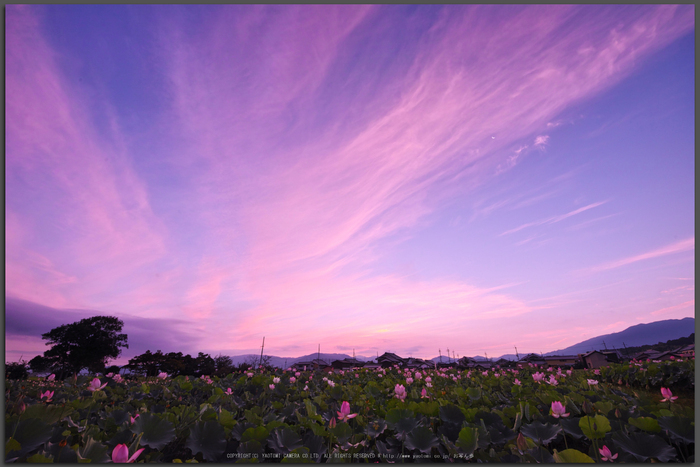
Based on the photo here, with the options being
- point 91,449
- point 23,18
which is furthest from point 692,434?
point 23,18

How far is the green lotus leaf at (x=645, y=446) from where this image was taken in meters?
2.07

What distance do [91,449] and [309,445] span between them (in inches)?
57.4

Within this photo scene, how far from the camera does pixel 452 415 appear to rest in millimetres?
2910

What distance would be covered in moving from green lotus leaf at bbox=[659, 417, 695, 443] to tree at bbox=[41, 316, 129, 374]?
3239cm

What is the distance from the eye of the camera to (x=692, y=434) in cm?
213

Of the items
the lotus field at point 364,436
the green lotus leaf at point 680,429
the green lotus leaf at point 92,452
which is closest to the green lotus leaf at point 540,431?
the lotus field at point 364,436

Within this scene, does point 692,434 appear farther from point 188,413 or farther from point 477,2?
point 477,2

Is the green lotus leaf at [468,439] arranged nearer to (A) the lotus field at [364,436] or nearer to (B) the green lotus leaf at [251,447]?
(A) the lotus field at [364,436]

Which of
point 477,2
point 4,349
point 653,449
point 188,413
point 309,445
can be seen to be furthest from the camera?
point 477,2

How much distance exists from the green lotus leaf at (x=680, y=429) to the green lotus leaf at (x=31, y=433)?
4397 mm

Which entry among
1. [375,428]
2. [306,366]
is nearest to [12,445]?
[375,428]

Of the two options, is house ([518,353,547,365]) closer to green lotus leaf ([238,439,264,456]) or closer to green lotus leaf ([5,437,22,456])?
green lotus leaf ([238,439,264,456])

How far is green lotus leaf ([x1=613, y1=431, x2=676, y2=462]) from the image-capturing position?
6.80 ft

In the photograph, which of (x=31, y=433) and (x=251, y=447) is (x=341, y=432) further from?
(x=31, y=433)
